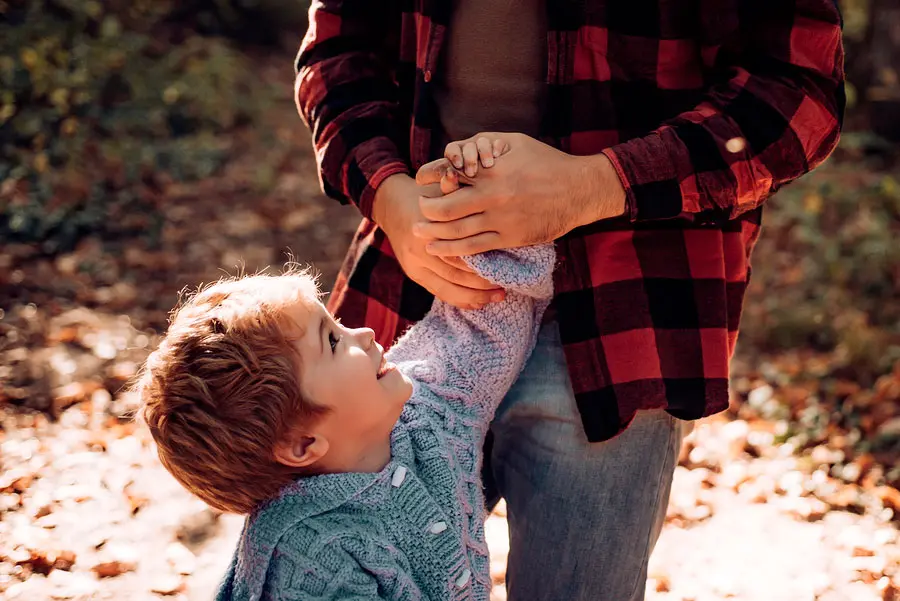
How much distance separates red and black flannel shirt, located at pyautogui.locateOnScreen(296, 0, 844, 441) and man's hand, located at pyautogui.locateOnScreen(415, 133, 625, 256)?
5 centimetres

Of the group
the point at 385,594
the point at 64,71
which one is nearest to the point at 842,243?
the point at 385,594

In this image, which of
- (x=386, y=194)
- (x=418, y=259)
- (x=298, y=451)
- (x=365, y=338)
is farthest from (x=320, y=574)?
(x=386, y=194)

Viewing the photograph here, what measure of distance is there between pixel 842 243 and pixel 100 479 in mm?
4347

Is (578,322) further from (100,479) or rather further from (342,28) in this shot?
(100,479)

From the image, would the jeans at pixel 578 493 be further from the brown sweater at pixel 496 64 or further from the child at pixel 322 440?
the brown sweater at pixel 496 64

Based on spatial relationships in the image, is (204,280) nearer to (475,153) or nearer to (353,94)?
(353,94)

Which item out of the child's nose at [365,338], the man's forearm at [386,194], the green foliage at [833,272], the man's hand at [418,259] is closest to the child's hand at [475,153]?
the man's hand at [418,259]

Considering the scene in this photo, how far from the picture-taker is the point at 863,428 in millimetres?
4180

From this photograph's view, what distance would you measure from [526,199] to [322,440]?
0.60m

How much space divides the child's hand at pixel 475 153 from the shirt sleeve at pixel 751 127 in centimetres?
21

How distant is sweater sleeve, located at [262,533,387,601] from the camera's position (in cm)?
164

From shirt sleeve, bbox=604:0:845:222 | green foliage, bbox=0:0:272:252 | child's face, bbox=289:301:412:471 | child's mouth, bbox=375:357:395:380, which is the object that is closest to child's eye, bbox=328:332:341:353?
child's face, bbox=289:301:412:471

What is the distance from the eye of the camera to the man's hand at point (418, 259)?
1764mm

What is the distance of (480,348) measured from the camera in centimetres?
188
